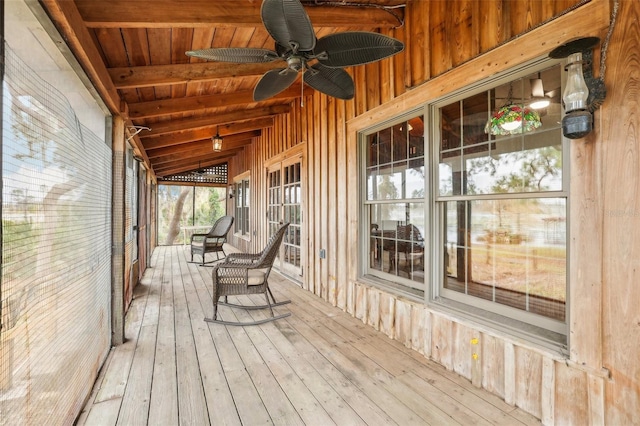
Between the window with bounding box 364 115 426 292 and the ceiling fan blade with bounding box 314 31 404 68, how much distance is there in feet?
3.20

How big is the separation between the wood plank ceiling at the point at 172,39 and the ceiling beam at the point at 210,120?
0.11ft

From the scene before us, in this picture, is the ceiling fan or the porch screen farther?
the ceiling fan

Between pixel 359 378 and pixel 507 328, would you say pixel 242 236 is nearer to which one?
pixel 359 378

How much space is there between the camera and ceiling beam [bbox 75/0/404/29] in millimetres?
1816

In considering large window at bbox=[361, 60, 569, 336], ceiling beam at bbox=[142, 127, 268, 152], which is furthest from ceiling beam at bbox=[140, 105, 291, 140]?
large window at bbox=[361, 60, 569, 336]

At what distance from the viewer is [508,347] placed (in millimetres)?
1861

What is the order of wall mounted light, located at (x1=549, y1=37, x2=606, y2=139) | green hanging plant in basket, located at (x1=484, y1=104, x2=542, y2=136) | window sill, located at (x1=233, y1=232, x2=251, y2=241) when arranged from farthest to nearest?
window sill, located at (x1=233, y1=232, x2=251, y2=241) → green hanging plant in basket, located at (x1=484, y1=104, x2=542, y2=136) → wall mounted light, located at (x1=549, y1=37, x2=606, y2=139)

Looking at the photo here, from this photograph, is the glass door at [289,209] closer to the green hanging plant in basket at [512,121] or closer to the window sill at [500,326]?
the window sill at [500,326]

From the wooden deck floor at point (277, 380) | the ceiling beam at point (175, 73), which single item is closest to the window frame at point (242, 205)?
the ceiling beam at point (175, 73)

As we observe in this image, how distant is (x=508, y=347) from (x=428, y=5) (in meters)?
2.59

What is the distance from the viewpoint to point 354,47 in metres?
1.77

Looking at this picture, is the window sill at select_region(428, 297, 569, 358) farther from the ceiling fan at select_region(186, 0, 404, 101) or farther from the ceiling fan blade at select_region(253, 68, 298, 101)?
the ceiling fan blade at select_region(253, 68, 298, 101)

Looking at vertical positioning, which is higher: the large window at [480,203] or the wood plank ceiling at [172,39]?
the wood plank ceiling at [172,39]

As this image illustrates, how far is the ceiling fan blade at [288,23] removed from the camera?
1.41 m
